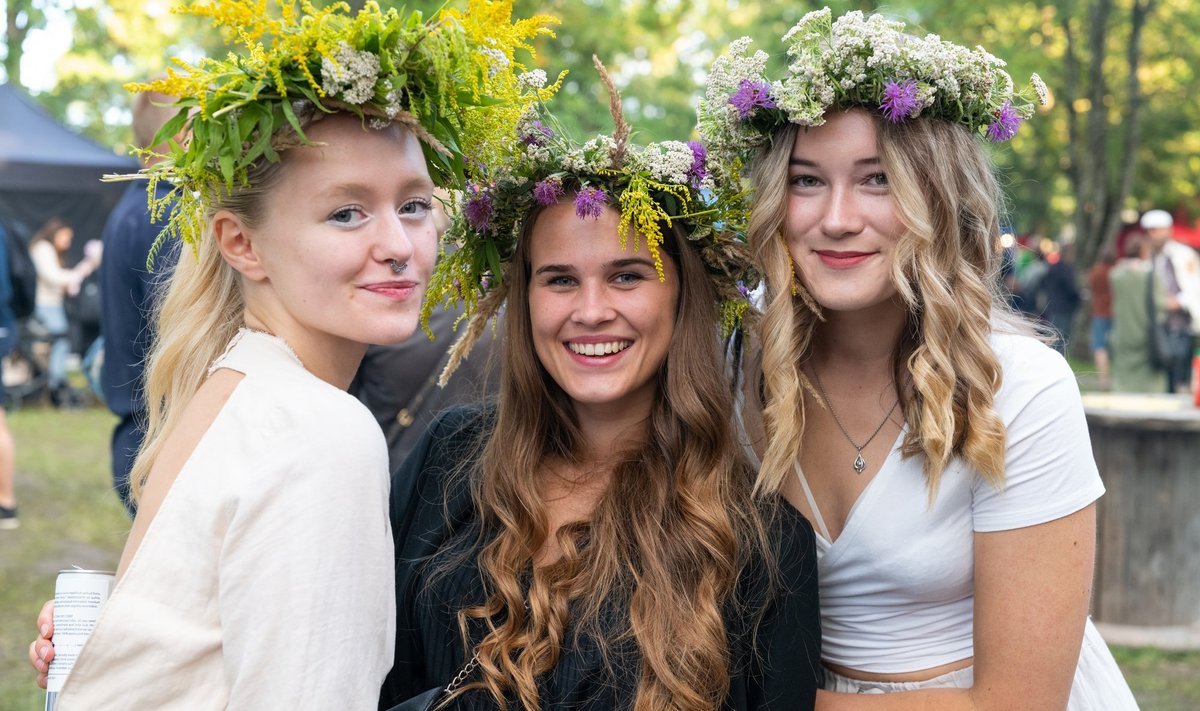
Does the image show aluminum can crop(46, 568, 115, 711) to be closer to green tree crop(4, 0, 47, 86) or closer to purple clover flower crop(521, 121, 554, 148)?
purple clover flower crop(521, 121, 554, 148)

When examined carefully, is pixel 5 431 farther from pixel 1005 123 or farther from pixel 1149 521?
pixel 1149 521

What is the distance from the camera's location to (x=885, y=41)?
2.73 meters

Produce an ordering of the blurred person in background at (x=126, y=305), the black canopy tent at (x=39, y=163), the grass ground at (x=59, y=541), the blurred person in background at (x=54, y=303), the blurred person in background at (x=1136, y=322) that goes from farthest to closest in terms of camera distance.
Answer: the black canopy tent at (x=39, y=163)
the blurred person in background at (x=54, y=303)
the blurred person in background at (x=1136, y=322)
the grass ground at (x=59, y=541)
the blurred person in background at (x=126, y=305)

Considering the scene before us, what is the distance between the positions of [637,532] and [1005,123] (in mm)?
1373

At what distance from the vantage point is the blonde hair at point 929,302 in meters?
2.69

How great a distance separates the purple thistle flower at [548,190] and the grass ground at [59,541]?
4.40 ft


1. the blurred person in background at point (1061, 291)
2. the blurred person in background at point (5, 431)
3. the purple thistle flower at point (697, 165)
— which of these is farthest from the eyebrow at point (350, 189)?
the blurred person in background at point (1061, 291)

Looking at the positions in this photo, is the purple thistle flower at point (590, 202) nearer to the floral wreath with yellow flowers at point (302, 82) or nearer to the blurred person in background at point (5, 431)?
the floral wreath with yellow flowers at point (302, 82)

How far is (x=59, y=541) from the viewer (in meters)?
8.34

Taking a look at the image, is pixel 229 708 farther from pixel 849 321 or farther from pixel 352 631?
pixel 849 321

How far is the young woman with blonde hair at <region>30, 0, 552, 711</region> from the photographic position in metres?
1.93

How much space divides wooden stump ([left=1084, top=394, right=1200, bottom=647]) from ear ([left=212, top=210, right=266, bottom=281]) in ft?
17.5

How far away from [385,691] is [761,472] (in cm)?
106

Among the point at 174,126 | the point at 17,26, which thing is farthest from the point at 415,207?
the point at 17,26
